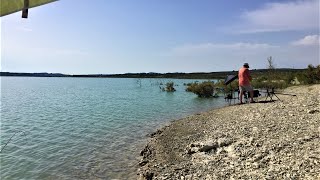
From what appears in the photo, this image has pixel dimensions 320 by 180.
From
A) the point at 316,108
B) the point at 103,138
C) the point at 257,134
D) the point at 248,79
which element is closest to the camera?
the point at 257,134

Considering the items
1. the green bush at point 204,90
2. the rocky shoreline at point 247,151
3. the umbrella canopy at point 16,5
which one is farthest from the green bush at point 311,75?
the umbrella canopy at point 16,5

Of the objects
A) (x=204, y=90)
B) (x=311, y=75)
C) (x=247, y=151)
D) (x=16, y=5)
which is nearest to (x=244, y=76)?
(x=247, y=151)

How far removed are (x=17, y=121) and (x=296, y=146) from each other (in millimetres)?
20628

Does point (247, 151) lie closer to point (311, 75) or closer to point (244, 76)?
point (244, 76)

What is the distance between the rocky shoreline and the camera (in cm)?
788

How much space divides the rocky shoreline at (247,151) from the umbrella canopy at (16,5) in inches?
223

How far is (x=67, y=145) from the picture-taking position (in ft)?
52.2

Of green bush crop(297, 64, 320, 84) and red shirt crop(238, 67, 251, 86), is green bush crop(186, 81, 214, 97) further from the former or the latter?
red shirt crop(238, 67, 251, 86)

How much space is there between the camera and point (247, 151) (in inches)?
375

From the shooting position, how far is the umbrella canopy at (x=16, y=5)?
3.43 metres

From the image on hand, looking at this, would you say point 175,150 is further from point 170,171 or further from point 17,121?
point 17,121

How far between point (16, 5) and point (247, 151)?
7373 millimetres

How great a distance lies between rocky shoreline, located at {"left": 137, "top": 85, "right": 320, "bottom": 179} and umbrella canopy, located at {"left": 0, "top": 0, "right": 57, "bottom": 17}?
5.67 m

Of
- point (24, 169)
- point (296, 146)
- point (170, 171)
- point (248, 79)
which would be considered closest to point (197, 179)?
point (170, 171)
